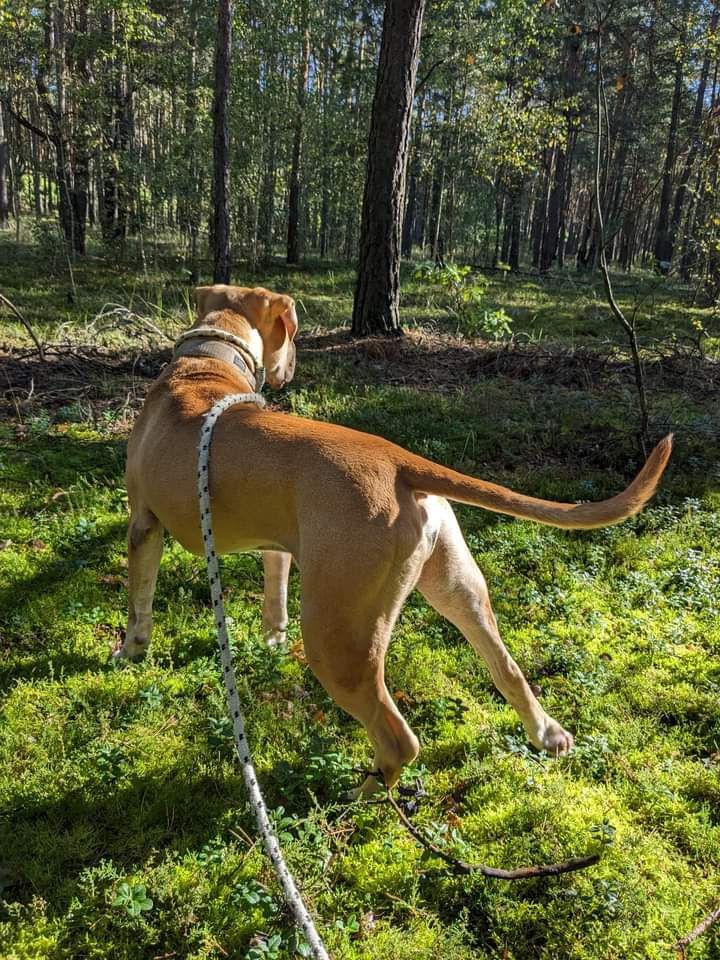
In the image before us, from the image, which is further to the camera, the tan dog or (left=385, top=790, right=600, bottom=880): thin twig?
(left=385, top=790, right=600, bottom=880): thin twig

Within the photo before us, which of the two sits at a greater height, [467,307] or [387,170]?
[387,170]

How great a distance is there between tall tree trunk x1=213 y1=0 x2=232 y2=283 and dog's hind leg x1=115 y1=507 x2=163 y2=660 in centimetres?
1034

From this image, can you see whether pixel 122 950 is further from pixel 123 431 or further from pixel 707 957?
pixel 123 431

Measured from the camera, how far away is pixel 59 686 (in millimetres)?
2924

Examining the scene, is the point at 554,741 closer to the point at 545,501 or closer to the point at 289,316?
the point at 545,501

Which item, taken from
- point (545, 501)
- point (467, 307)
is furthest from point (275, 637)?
point (467, 307)

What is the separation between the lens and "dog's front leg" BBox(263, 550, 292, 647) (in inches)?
129

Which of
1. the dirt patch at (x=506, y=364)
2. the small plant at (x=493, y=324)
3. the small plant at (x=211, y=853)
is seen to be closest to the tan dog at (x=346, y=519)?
the small plant at (x=211, y=853)

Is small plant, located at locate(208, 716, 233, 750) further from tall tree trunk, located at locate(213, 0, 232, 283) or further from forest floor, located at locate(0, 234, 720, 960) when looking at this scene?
tall tree trunk, located at locate(213, 0, 232, 283)

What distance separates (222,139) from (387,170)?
5.76 m

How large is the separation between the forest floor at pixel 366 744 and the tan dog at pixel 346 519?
33 centimetres

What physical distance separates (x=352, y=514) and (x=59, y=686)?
1883 mm

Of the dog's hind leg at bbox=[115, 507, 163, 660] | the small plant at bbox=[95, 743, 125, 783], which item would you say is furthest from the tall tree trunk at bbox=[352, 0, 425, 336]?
the small plant at bbox=[95, 743, 125, 783]

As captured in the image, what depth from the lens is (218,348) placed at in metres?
3.19
